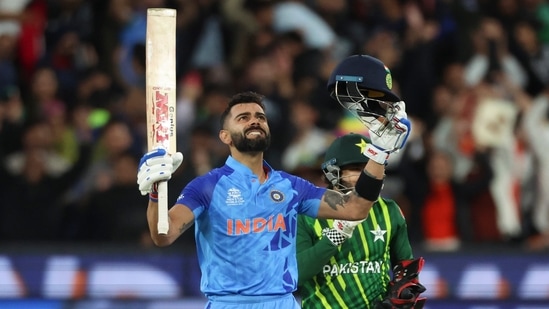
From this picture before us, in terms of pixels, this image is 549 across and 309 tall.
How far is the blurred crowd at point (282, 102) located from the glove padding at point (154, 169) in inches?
202

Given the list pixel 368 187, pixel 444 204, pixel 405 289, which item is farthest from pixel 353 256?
pixel 444 204

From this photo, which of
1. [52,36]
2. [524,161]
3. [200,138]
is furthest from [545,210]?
[52,36]

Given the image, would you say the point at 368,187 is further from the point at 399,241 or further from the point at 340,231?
the point at 399,241

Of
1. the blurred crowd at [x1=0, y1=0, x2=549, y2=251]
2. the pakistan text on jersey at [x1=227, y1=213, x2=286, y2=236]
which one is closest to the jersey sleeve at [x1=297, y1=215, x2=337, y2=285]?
the pakistan text on jersey at [x1=227, y1=213, x2=286, y2=236]

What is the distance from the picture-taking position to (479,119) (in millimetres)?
14414

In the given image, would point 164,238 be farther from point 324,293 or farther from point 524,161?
point 524,161

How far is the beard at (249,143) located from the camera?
7.94 m

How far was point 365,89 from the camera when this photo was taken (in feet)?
25.5

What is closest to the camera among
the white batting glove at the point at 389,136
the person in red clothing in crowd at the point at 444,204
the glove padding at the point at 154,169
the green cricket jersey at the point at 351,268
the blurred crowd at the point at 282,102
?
the glove padding at the point at 154,169

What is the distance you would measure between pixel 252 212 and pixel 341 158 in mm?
999

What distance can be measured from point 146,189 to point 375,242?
74.7 inches

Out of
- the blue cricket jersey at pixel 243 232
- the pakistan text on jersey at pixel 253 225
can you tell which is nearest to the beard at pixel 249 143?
the blue cricket jersey at pixel 243 232

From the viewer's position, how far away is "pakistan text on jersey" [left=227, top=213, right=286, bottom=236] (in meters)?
7.83

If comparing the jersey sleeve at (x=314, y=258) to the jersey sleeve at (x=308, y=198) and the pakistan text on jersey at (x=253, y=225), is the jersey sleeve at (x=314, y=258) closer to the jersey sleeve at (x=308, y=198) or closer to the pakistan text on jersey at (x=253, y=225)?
the jersey sleeve at (x=308, y=198)
